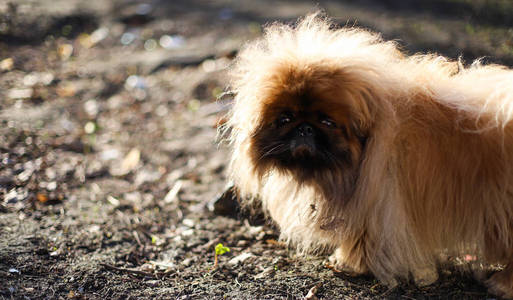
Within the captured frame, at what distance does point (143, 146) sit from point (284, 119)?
2.61 metres

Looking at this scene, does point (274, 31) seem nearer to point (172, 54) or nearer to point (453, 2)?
point (172, 54)

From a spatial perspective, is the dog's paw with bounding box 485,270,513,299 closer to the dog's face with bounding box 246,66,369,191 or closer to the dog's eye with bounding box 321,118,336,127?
the dog's face with bounding box 246,66,369,191

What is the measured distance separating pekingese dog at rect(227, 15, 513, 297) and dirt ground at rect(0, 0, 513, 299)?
0.33 metres

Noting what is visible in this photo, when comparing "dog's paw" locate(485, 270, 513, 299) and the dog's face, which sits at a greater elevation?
the dog's face

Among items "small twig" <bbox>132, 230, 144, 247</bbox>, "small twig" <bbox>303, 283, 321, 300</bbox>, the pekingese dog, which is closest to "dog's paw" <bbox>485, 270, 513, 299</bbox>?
the pekingese dog

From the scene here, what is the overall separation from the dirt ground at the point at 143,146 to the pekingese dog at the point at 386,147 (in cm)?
33

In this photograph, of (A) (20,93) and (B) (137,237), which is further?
(A) (20,93)

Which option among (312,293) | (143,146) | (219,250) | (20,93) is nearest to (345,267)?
(312,293)

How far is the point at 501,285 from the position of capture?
2.56 metres

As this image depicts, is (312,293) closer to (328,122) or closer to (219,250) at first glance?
(219,250)

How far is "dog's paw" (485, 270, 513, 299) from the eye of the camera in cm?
253

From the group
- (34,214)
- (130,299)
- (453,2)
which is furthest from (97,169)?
(453,2)

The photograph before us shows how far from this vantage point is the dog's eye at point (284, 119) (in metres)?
2.40

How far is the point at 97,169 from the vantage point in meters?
4.24
